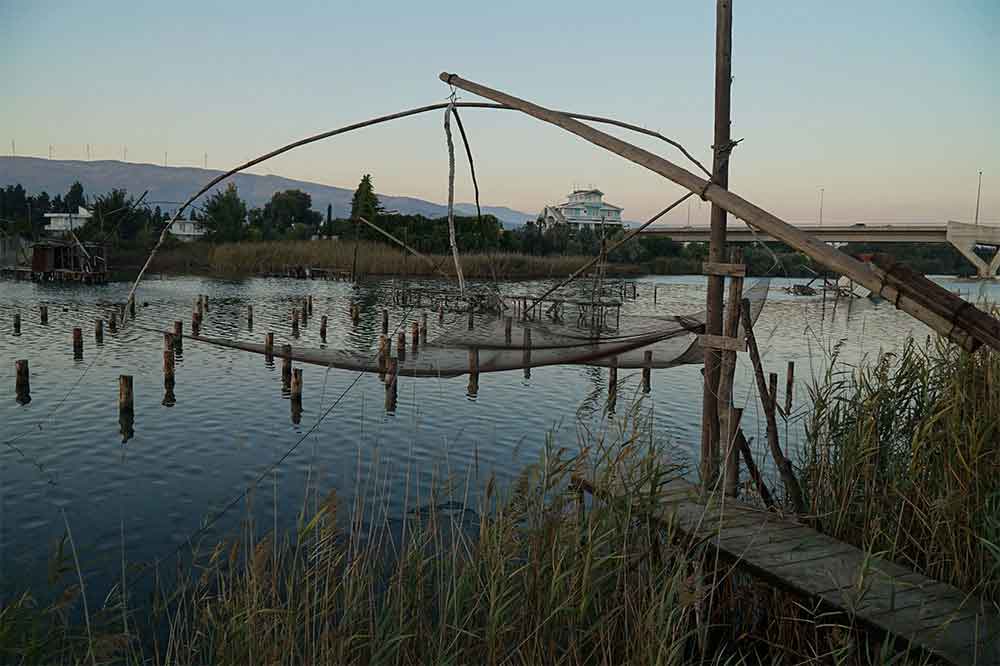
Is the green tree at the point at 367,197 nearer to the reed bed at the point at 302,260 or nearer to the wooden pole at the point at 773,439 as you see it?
the reed bed at the point at 302,260

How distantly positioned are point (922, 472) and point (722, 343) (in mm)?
1272

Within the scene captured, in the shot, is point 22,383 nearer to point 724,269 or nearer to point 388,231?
point 724,269

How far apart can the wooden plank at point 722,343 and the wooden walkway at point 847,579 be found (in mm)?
865

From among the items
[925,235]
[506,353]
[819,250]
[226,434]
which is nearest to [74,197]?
[925,235]

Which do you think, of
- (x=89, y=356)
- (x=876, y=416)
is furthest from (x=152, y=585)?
(x=89, y=356)

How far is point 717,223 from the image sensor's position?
4090mm

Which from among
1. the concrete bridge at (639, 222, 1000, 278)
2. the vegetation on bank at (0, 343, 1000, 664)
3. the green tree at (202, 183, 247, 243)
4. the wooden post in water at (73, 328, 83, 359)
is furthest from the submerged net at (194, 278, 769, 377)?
the green tree at (202, 183, 247, 243)

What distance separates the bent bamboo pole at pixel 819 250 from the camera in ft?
8.00

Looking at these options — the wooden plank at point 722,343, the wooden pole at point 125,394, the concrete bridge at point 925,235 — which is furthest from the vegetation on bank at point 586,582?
the concrete bridge at point 925,235

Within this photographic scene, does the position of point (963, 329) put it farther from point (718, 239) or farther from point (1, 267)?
point (1, 267)

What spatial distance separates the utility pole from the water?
0.78 m

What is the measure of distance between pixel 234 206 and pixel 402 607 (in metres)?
61.2

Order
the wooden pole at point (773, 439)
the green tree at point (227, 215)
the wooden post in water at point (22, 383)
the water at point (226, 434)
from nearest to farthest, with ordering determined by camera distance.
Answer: the wooden pole at point (773, 439)
the water at point (226, 434)
the wooden post in water at point (22, 383)
the green tree at point (227, 215)

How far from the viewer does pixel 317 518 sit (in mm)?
2902
